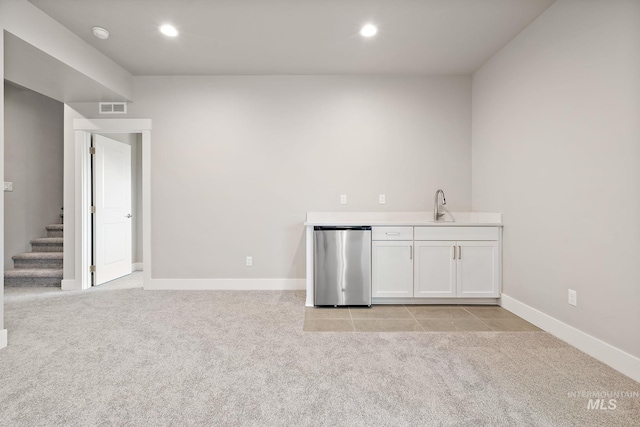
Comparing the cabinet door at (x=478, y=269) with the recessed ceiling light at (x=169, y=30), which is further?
the cabinet door at (x=478, y=269)

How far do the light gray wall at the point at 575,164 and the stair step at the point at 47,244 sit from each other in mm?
5873

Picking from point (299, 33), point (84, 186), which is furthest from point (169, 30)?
point (84, 186)

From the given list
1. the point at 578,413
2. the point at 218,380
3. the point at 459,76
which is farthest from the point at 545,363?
the point at 459,76

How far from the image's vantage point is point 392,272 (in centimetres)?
320

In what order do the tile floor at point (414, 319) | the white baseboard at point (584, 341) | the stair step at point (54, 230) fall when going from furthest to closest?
1. the stair step at point (54, 230)
2. the tile floor at point (414, 319)
3. the white baseboard at point (584, 341)

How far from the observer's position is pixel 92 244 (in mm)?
3896

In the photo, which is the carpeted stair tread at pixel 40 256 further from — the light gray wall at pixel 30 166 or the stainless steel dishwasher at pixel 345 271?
the stainless steel dishwasher at pixel 345 271

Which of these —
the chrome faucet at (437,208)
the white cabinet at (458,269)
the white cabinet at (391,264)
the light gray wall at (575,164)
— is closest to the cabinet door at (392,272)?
the white cabinet at (391,264)

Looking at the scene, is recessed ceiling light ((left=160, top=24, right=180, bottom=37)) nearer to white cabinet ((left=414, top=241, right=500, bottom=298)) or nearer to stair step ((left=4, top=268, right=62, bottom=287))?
white cabinet ((left=414, top=241, right=500, bottom=298))

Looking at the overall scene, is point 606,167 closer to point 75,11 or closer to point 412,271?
point 412,271

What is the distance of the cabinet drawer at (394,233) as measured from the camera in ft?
10.5

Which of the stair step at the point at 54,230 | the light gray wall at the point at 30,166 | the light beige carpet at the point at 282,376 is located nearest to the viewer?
the light beige carpet at the point at 282,376

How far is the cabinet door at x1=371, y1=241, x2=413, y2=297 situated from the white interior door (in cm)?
351

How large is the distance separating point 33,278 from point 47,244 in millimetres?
714
